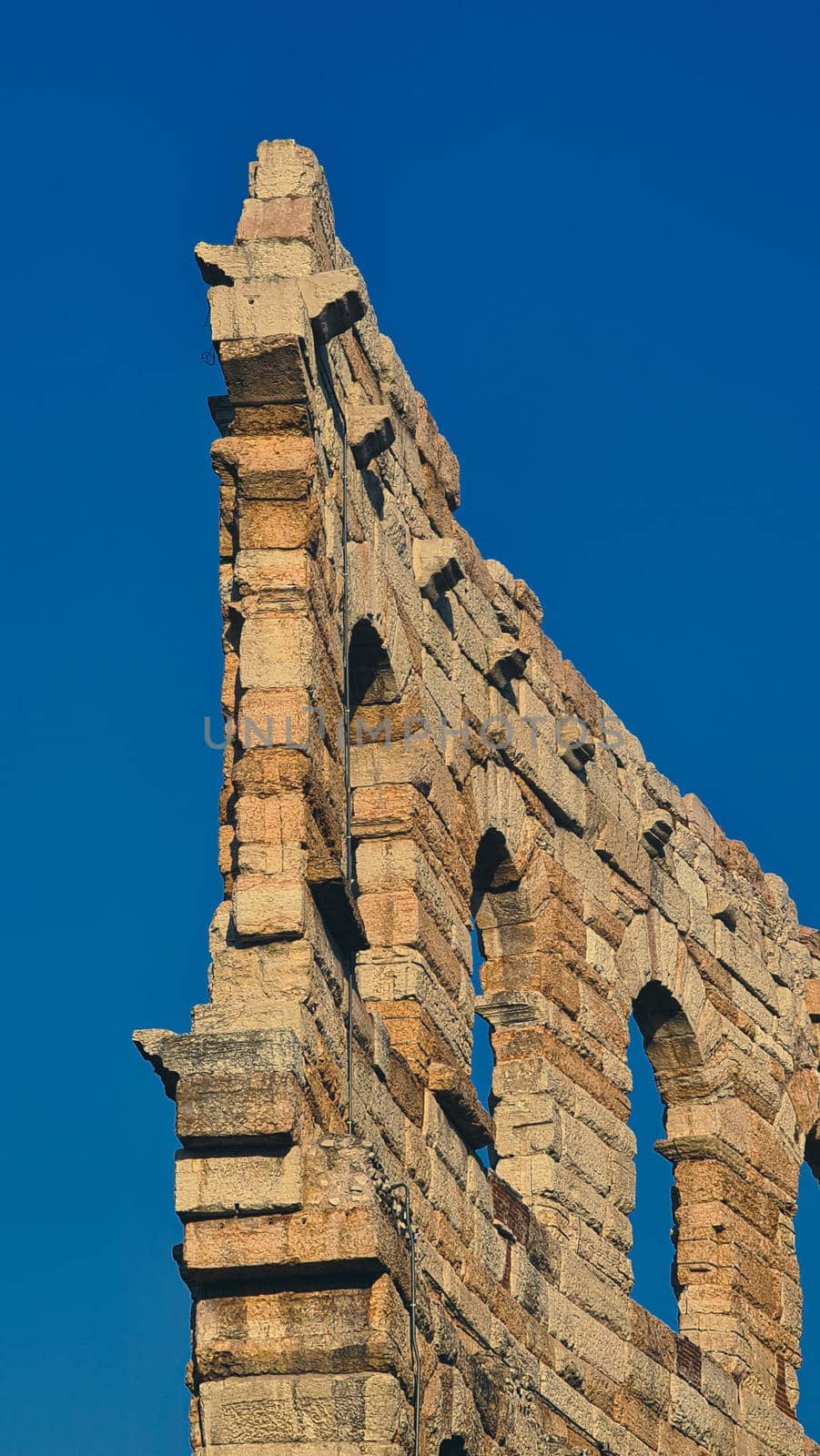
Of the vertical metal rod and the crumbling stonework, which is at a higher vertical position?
the crumbling stonework

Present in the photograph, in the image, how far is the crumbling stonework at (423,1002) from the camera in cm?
1118

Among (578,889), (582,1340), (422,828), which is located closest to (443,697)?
(422,828)

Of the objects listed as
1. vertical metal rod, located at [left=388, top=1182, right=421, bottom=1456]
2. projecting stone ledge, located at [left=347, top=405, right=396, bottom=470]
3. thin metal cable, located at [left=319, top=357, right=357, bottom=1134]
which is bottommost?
vertical metal rod, located at [left=388, top=1182, right=421, bottom=1456]

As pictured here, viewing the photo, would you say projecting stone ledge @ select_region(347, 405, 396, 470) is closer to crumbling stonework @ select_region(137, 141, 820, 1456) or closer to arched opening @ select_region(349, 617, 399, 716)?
crumbling stonework @ select_region(137, 141, 820, 1456)

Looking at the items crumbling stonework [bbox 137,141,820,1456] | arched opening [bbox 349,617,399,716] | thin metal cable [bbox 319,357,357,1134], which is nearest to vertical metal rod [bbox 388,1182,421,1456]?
crumbling stonework [bbox 137,141,820,1456]

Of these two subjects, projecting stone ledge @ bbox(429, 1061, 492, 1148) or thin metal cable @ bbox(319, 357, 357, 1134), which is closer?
thin metal cable @ bbox(319, 357, 357, 1134)

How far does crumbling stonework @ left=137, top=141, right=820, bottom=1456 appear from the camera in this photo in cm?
1118

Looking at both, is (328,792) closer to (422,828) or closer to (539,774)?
(422,828)

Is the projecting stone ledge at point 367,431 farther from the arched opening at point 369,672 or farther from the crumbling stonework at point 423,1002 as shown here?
the arched opening at point 369,672

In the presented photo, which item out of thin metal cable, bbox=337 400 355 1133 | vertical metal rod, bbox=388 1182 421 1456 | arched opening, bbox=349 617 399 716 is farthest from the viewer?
arched opening, bbox=349 617 399 716

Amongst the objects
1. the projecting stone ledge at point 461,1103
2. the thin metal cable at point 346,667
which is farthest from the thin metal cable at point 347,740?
the projecting stone ledge at point 461,1103

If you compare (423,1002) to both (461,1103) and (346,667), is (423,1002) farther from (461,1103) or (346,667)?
(346,667)

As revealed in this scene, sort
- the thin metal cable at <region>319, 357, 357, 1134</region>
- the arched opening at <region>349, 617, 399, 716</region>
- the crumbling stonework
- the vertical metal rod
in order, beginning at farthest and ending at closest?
1. the arched opening at <region>349, 617, 399, 716</region>
2. the thin metal cable at <region>319, 357, 357, 1134</region>
3. the vertical metal rod
4. the crumbling stonework

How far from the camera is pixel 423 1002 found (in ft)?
44.5
